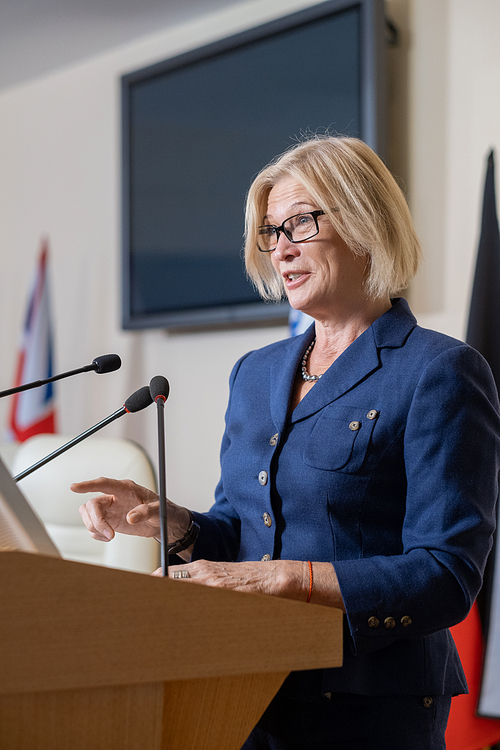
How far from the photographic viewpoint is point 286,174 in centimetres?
146

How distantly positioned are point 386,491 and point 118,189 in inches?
113

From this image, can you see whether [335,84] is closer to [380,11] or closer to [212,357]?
[380,11]

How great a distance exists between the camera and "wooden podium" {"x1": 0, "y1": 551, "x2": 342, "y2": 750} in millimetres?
683

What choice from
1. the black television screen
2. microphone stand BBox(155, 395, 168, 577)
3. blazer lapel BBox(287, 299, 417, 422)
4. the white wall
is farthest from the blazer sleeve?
the black television screen

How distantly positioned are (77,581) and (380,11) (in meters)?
2.52

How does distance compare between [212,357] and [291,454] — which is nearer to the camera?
[291,454]

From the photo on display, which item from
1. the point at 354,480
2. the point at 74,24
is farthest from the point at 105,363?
the point at 74,24

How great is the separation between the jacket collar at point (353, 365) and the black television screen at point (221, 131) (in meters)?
1.42

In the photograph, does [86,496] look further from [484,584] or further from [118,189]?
[118,189]

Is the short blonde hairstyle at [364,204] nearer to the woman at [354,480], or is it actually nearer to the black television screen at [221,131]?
the woman at [354,480]

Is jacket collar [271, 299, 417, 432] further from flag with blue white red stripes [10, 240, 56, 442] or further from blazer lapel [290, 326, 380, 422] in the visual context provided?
flag with blue white red stripes [10, 240, 56, 442]

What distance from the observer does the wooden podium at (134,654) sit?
68cm

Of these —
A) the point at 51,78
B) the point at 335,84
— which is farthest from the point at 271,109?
the point at 51,78

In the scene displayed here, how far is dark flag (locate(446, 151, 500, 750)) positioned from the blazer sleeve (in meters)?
1.17
